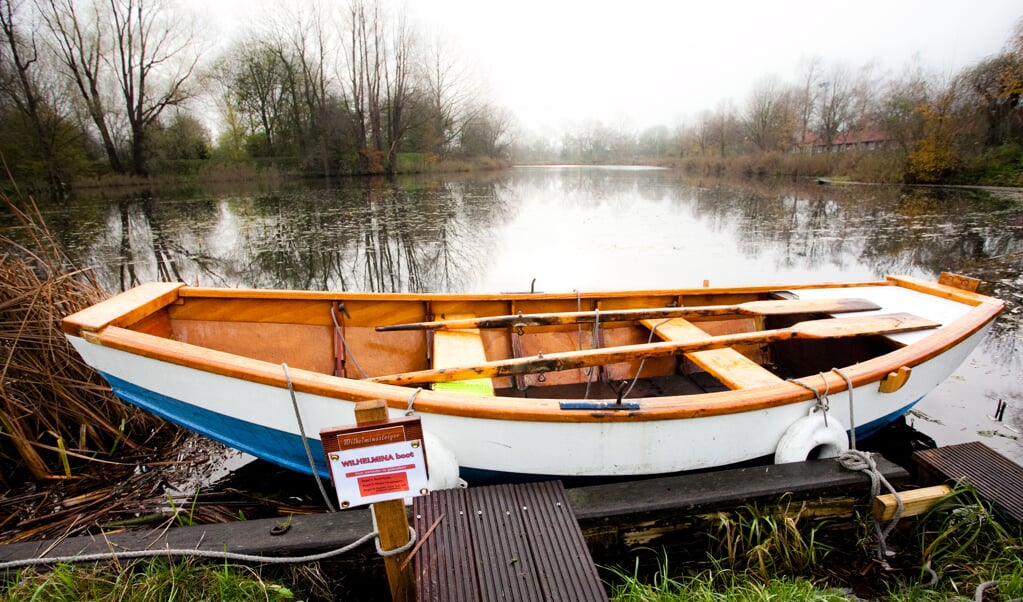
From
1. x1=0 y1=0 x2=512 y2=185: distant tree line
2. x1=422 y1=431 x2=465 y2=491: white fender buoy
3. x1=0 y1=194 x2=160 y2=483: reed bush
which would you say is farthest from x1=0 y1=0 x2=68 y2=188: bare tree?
x1=422 y1=431 x2=465 y2=491: white fender buoy

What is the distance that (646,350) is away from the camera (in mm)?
2867

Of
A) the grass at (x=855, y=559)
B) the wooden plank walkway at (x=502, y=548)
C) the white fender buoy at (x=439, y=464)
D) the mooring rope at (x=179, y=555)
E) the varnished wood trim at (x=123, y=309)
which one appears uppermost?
the varnished wood trim at (x=123, y=309)

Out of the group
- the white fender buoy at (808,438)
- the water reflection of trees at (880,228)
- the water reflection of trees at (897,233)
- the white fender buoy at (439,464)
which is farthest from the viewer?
the water reflection of trees at (880,228)

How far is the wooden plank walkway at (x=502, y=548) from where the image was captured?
1747 millimetres

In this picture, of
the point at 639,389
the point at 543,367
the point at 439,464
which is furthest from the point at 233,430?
the point at 639,389

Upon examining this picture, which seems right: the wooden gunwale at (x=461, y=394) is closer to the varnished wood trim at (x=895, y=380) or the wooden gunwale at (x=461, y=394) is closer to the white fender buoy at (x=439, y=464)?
the varnished wood trim at (x=895, y=380)

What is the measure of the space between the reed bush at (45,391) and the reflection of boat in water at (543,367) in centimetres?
69

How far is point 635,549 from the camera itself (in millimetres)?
2359

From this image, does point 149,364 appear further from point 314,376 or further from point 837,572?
point 837,572

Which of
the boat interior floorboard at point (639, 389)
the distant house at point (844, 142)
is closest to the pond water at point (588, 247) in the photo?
the boat interior floorboard at point (639, 389)

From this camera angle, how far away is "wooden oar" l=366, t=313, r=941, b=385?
2717 millimetres

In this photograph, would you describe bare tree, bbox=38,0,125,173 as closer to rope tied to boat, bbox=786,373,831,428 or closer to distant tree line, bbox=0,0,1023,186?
distant tree line, bbox=0,0,1023,186

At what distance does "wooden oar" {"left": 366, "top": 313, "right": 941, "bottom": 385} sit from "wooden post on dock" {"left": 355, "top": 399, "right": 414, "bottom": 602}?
39.0 inches

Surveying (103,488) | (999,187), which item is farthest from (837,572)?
(999,187)
